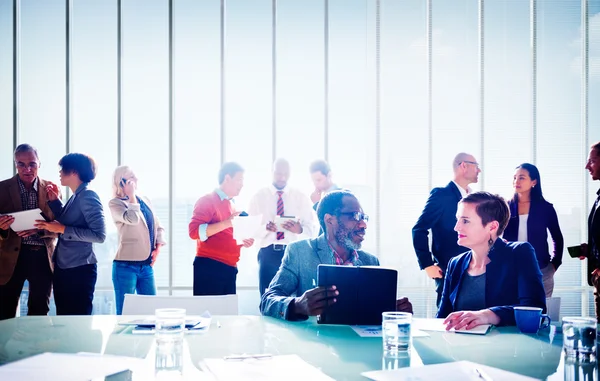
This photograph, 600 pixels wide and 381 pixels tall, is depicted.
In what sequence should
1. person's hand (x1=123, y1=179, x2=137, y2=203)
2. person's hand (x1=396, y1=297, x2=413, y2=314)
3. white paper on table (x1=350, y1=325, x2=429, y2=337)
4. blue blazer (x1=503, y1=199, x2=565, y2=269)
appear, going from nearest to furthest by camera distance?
1. white paper on table (x1=350, y1=325, x2=429, y2=337)
2. person's hand (x1=396, y1=297, x2=413, y2=314)
3. blue blazer (x1=503, y1=199, x2=565, y2=269)
4. person's hand (x1=123, y1=179, x2=137, y2=203)

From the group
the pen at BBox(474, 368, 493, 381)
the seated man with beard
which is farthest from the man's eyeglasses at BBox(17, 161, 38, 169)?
the pen at BBox(474, 368, 493, 381)

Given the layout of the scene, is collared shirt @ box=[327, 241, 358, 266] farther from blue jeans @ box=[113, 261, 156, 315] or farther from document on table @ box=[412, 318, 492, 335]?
blue jeans @ box=[113, 261, 156, 315]

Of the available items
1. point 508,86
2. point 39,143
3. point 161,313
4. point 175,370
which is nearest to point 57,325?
point 161,313

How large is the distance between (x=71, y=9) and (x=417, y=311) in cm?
455

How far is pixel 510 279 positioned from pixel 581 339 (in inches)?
32.3

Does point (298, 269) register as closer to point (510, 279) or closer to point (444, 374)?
point (510, 279)

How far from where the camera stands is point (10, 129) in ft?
17.7

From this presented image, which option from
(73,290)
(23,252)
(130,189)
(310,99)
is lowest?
(73,290)

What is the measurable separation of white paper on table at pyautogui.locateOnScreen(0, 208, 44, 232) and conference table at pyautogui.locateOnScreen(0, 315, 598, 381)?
5.59 feet

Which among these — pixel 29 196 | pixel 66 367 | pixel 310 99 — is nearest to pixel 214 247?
pixel 29 196

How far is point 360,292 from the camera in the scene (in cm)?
211

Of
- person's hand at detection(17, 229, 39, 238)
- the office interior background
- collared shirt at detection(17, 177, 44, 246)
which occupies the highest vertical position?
the office interior background

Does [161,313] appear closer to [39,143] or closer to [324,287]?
[324,287]

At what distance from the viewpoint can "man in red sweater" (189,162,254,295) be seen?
4.18 metres
